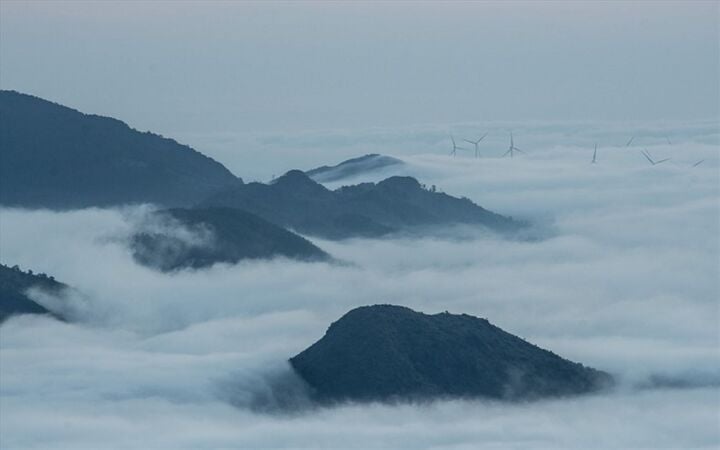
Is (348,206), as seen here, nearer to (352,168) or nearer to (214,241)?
(214,241)

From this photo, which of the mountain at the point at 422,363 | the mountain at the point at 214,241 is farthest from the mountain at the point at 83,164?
the mountain at the point at 422,363

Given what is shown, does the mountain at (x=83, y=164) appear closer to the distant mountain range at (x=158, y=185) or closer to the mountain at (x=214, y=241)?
the distant mountain range at (x=158, y=185)

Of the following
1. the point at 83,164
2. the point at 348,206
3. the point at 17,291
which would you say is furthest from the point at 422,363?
the point at 83,164

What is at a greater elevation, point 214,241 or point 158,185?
point 158,185

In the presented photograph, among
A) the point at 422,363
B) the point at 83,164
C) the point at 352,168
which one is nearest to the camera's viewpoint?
the point at 422,363

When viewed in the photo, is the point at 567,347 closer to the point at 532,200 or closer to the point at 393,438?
the point at 393,438

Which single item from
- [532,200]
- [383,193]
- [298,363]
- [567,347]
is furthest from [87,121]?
[298,363]

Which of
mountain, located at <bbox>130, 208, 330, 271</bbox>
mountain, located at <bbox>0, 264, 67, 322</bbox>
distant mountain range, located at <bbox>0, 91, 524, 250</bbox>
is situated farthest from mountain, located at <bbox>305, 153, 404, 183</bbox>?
mountain, located at <bbox>0, 264, 67, 322</bbox>
